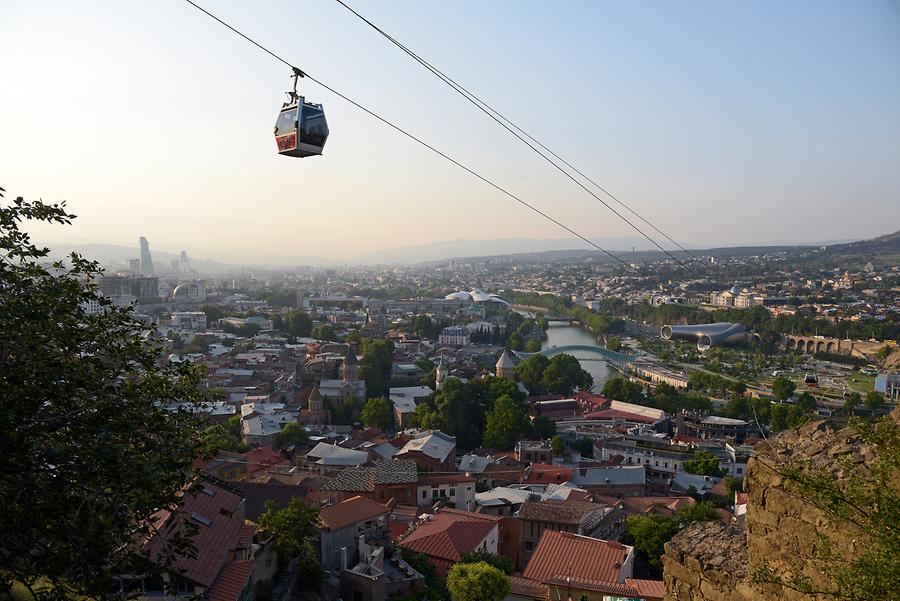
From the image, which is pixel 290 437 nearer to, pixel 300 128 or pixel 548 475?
pixel 548 475

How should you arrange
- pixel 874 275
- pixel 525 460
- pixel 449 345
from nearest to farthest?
pixel 525 460
pixel 449 345
pixel 874 275

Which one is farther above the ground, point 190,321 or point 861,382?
point 190,321

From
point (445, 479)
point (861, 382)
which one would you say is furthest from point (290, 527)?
point (861, 382)

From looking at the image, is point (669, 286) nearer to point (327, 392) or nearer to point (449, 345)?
point (449, 345)

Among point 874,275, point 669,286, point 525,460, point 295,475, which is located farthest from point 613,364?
point 874,275

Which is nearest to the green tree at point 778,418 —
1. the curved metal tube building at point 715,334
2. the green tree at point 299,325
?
the curved metal tube building at point 715,334

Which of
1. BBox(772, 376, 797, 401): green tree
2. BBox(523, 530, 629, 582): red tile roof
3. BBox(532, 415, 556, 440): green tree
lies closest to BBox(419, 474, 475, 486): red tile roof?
BBox(523, 530, 629, 582): red tile roof
